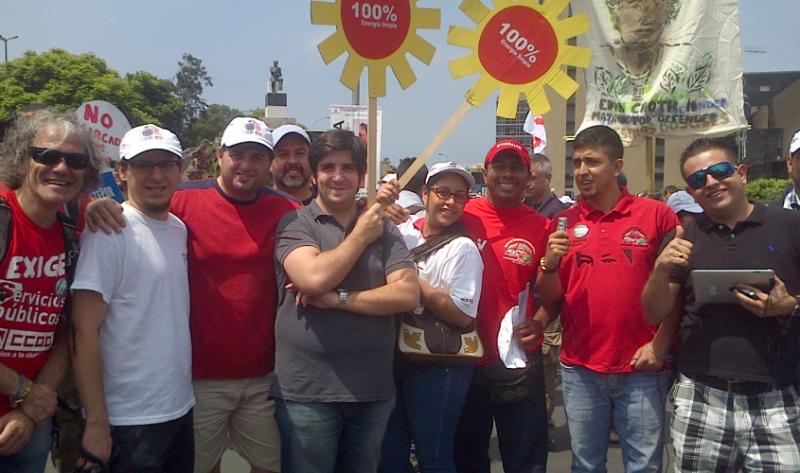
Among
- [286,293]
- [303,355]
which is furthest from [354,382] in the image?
[286,293]

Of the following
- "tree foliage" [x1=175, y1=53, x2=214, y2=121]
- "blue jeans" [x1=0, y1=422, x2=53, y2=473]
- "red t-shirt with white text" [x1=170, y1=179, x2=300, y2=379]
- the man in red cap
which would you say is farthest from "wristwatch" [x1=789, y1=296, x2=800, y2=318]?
"tree foliage" [x1=175, y1=53, x2=214, y2=121]

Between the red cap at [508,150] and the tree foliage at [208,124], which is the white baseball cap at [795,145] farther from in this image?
the tree foliage at [208,124]

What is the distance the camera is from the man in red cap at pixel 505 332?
323 centimetres

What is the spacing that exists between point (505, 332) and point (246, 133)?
5.30 ft

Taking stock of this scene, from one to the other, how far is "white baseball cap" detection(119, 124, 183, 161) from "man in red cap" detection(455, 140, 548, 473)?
1.51 meters

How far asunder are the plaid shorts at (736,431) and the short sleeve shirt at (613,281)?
0.34 meters

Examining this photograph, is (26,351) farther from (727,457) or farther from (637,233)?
(727,457)

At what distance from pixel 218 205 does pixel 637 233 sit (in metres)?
2.01

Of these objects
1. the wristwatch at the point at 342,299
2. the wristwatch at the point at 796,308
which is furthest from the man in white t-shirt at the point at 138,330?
the wristwatch at the point at 796,308

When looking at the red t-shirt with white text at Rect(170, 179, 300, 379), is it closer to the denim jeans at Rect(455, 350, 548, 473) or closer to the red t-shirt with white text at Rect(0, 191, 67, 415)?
the red t-shirt with white text at Rect(0, 191, 67, 415)

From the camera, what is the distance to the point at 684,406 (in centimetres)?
283

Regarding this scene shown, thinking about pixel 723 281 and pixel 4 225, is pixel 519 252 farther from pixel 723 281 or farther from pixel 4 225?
pixel 4 225

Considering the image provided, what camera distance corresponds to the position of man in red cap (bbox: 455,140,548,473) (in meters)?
3.23

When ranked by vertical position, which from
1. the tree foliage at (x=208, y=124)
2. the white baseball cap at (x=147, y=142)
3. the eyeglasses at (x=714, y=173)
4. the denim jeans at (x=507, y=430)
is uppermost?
the tree foliage at (x=208, y=124)
